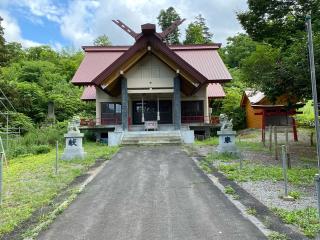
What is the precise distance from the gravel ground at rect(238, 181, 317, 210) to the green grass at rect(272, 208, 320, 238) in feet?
1.22

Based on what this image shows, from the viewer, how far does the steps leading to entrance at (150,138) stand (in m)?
21.5

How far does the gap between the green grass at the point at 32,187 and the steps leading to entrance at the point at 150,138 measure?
6.52m

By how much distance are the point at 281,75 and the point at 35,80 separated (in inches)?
1328

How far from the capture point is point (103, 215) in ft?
23.1

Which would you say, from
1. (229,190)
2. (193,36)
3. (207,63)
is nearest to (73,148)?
(229,190)

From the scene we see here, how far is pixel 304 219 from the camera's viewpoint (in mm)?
6488

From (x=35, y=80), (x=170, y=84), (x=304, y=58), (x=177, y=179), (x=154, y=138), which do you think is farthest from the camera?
(x=35, y=80)

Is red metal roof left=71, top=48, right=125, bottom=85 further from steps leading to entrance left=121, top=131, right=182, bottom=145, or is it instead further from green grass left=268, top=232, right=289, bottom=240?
green grass left=268, top=232, right=289, bottom=240

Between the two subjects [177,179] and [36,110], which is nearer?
[177,179]

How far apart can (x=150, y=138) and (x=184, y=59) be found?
11049 millimetres

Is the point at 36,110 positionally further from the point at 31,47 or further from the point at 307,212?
the point at 307,212

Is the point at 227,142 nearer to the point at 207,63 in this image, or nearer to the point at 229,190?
the point at 229,190

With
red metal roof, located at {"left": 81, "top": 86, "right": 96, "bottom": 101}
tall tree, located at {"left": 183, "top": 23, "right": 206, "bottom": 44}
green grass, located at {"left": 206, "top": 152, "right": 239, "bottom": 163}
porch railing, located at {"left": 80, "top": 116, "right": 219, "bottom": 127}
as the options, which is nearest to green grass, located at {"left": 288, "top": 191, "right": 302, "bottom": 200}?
green grass, located at {"left": 206, "top": 152, "right": 239, "bottom": 163}

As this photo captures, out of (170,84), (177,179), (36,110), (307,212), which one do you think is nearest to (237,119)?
(170,84)
